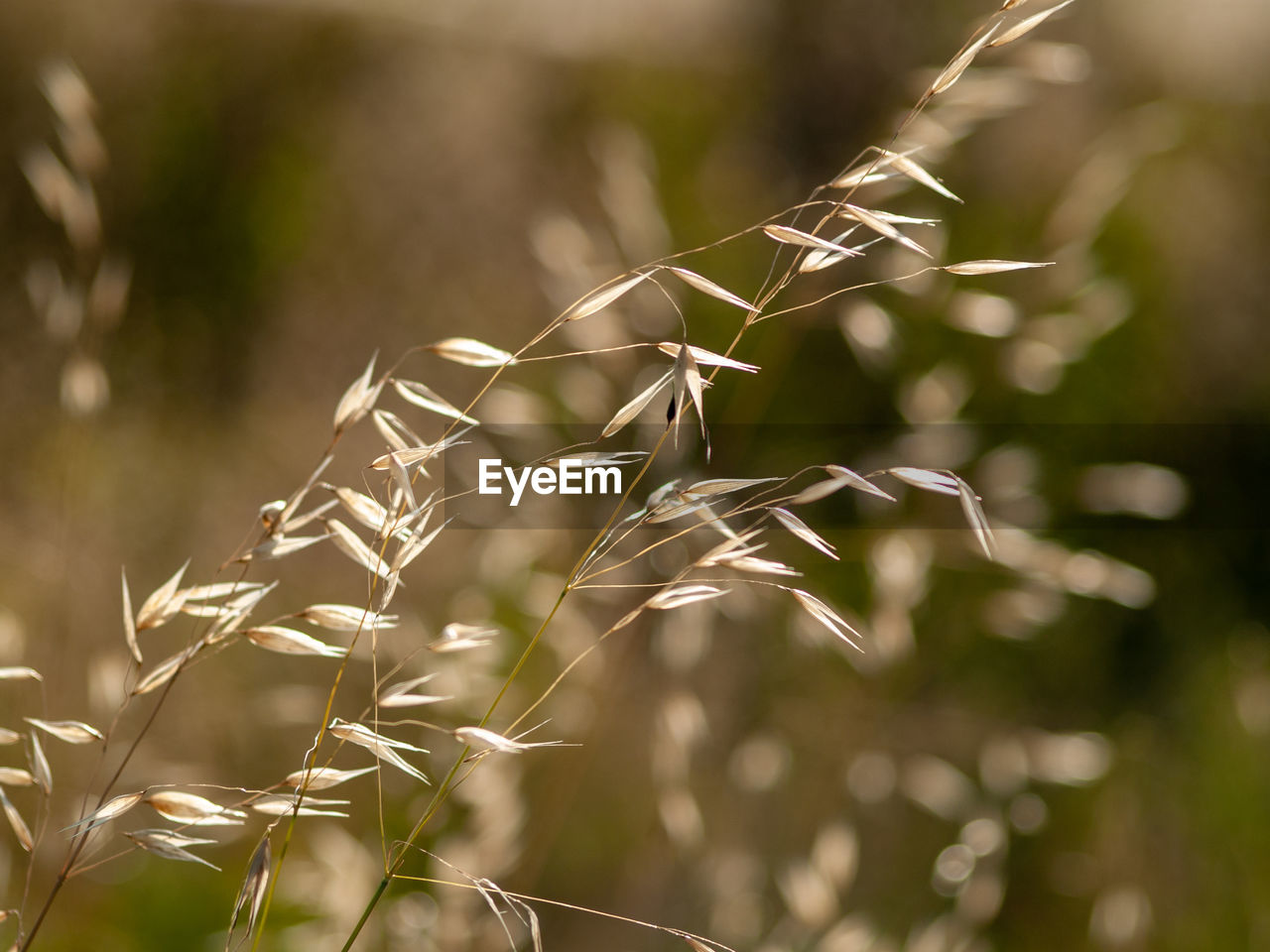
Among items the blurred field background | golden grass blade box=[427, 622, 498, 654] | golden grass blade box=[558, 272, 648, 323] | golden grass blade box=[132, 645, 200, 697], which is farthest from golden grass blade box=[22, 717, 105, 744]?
the blurred field background

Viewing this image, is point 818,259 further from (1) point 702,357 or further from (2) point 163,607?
(2) point 163,607


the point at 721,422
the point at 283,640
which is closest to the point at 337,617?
the point at 283,640

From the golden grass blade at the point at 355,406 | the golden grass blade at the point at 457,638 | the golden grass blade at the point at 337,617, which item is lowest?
the golden grass blade at the point at 457,638

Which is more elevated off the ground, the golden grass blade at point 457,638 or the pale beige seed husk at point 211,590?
the pale beige seed husk at point 211,590

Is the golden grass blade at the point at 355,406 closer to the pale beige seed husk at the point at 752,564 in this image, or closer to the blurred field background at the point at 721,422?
the pale beige seed husk at the point at 752,564

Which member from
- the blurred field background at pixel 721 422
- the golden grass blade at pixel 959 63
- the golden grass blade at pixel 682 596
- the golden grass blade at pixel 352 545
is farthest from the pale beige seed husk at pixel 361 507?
the blurred field background at pixel 721 422

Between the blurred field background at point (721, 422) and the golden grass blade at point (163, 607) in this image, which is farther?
the blurred field background at point (721, 422)

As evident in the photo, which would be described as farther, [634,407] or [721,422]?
[721,422]

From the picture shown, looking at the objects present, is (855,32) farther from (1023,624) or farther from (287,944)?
(287,944)

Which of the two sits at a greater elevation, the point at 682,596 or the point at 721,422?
the point at 682,596
